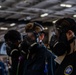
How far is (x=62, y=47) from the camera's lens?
1.86m

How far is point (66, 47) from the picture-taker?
6.10ft

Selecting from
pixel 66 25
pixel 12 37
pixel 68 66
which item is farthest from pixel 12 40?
pixel 68 66

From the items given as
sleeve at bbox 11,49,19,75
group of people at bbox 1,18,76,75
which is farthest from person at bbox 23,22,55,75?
sleeve at bbox 11,49,19,75

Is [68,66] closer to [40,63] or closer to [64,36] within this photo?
[64,36]

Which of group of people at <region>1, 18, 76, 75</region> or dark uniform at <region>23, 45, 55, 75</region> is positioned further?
dark uniform at <region>23, 45, 55, 75</region>

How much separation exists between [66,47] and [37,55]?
0.81m

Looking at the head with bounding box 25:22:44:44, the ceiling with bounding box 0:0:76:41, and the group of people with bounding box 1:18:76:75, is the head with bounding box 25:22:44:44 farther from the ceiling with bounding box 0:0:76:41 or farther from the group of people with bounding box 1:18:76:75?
the ceiling with bounding box 0:0:76:41

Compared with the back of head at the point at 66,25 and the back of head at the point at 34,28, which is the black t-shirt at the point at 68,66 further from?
the back of head at the point at 34,28

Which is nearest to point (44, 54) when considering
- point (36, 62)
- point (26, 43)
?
point (36, 62)

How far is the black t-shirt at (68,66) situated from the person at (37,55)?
0.58 meters

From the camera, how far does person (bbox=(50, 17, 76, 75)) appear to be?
179cm

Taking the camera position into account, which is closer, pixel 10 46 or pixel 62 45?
pixel 62 45

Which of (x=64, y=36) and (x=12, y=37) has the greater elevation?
(x=64, y=36)

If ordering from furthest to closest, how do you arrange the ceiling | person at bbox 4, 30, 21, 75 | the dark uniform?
the ceiling, person at bbox 4, 30, 21, 75, the dark uniform
